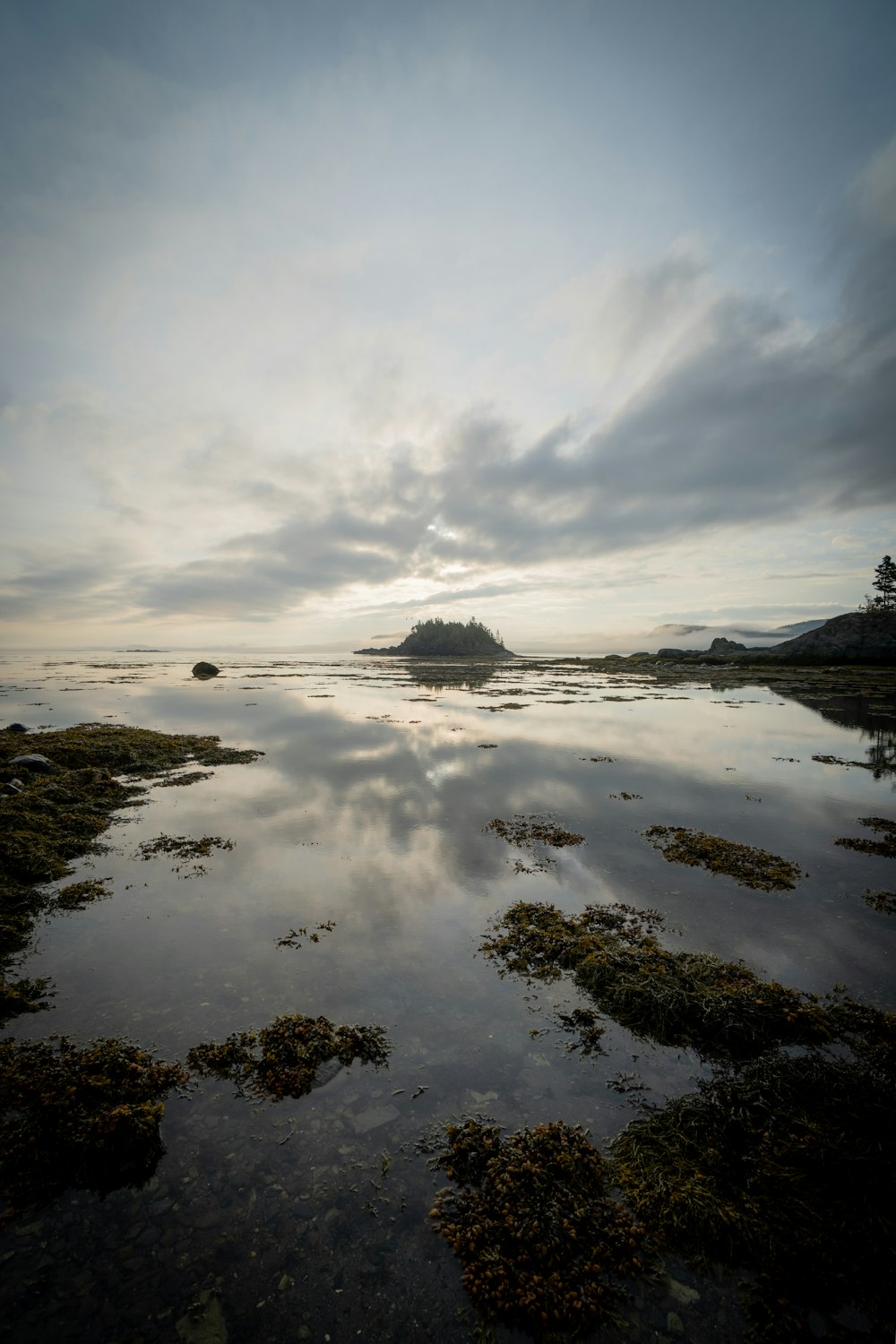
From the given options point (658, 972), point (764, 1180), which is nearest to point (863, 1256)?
point (764, 1180)

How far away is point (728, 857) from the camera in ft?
33.3

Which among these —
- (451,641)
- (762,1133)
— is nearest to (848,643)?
(762,1133)

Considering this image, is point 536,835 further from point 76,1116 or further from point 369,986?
point 76,1116

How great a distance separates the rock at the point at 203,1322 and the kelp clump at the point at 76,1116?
116 centimetres

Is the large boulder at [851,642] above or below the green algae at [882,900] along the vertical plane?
above

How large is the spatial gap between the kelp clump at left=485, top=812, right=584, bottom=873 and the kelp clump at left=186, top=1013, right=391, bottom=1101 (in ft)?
15.9

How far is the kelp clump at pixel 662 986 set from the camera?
5.65 m

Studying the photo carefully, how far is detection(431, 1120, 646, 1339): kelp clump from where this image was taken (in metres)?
3.30

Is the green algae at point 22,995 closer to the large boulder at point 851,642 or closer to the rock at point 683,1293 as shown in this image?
the rock at point 683,1293

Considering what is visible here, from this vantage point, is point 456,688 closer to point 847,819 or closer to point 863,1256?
point 847,819

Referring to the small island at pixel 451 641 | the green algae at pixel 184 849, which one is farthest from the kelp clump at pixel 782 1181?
the small island at pixel 451 641

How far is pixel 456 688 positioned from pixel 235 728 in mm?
26437

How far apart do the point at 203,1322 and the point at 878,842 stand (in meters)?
13.5

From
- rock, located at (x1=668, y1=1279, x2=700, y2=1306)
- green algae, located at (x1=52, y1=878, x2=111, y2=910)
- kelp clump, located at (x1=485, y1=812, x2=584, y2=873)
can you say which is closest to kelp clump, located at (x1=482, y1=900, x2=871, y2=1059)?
kelp clump, located at (x1=485, y1=812, x2=584, y2=873)
